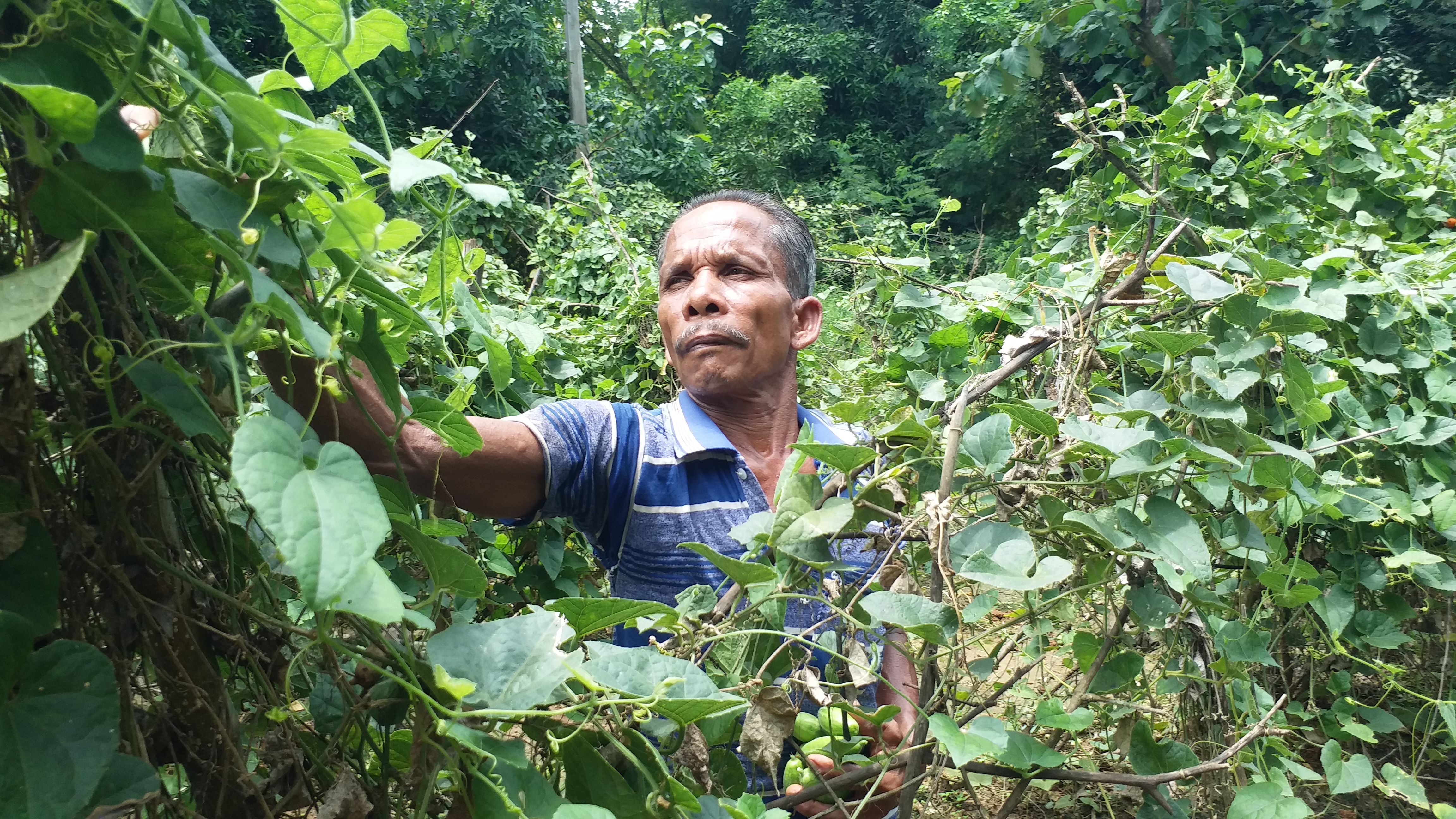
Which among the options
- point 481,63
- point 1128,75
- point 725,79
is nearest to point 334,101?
point 481,63

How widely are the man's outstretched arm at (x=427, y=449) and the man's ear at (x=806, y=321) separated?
591 mm

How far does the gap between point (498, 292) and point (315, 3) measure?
2.29m

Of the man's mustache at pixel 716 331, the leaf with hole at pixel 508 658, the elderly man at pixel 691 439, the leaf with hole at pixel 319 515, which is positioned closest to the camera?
the leaf with hole at pixel 319 515

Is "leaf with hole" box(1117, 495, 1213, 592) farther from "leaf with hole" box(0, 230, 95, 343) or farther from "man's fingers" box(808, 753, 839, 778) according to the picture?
"leaf with hole" box(0, 230, 95, 343)

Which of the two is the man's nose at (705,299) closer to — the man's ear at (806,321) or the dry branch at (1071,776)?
the man's ear at (806,321)

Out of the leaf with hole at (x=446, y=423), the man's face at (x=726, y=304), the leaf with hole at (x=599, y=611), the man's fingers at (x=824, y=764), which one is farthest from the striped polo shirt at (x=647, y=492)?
the leaf with hole at (x=599, y=611)

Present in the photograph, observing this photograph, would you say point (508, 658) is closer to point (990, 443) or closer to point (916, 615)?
point (916, 615)

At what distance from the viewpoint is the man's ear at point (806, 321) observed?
162cm

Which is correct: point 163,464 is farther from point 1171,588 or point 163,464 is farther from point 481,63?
point 481,63

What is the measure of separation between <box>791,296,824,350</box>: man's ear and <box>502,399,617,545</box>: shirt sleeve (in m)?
0.42

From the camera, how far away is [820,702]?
65 centimetres

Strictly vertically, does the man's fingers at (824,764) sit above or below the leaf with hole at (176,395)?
below

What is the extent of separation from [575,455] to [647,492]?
0.42 feet

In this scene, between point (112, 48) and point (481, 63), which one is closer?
point (112, 48)
